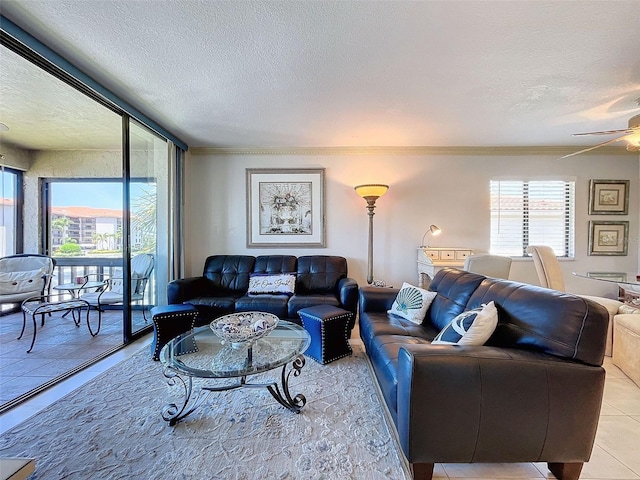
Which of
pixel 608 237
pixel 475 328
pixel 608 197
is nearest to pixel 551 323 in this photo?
pixel 475 328

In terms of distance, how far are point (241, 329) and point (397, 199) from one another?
9.75ft

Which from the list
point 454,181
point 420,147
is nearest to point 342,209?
point 420,147

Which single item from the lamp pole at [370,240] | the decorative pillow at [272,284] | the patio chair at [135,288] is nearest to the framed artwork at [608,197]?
the lamp pole at [370,240]

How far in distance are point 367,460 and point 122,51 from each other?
312 cm

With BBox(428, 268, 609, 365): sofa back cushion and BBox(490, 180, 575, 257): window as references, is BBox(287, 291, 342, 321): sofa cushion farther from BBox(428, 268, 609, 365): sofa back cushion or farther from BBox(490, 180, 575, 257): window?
BBox(490, 180, 575, 257): window

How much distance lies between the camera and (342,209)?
392 centimetres

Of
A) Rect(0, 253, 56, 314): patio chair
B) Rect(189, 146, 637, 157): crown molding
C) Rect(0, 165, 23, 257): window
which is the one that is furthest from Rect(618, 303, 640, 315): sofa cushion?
Rect(0, 165, 23, 257): window

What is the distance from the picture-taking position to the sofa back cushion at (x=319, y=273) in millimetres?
3533

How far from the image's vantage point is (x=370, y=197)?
3500 mm

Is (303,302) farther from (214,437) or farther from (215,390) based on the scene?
(214,437)

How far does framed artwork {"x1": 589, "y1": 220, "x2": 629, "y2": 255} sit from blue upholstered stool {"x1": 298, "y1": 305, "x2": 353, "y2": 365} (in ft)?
13.3

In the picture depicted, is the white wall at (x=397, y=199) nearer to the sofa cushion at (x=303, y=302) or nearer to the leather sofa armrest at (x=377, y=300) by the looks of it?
the sofa cushion at (x=303, y=302)

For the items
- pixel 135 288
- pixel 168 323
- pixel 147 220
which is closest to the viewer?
pixel 168 323

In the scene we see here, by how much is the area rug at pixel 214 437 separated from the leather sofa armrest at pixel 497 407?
346 mm
